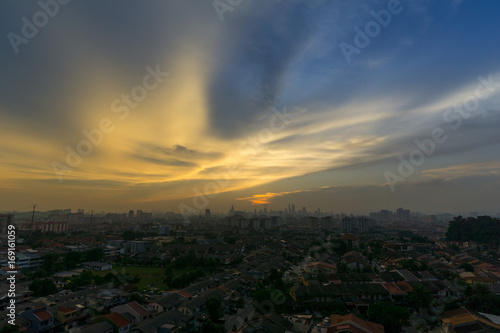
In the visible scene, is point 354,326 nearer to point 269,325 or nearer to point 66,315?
point 269,325

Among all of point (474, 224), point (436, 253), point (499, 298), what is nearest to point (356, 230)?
point (474, 224)

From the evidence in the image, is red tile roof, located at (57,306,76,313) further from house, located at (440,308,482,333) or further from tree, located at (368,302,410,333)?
house, located at (440,308,482,333)

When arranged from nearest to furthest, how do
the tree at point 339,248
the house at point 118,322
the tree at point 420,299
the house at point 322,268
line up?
the house at point 118,322 → the tree at point 420,299 → the house at point 322,268 → the tree at point 339,248

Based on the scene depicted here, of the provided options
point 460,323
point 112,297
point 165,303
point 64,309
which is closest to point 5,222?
point 112,297

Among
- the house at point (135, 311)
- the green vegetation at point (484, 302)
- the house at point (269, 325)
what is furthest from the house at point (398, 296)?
the house at point (135, 311)

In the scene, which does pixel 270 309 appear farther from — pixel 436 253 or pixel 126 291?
pixel 436 253

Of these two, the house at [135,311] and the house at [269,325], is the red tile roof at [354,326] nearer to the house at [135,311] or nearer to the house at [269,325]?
the house at [269,325]
